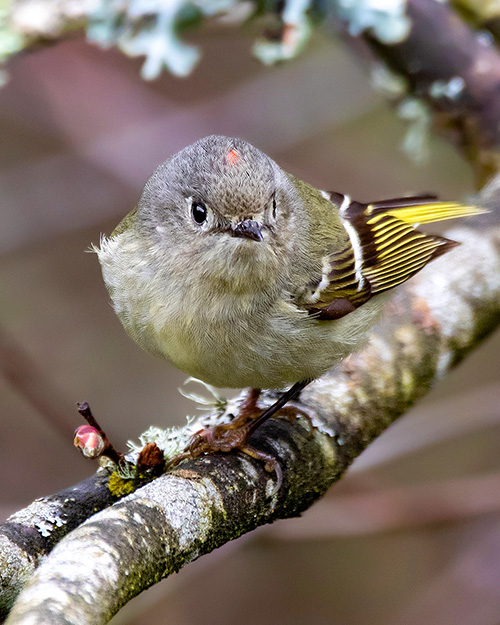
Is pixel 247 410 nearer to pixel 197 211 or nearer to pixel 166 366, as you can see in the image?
pixel 197 211

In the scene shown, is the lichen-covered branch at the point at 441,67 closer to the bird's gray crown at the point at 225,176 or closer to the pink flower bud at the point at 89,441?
the bird's gray crown at the point at 225,176

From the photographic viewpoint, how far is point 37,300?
18.2 feet

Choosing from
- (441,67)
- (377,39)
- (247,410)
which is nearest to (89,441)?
(247,410)

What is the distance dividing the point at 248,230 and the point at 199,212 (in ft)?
0.71

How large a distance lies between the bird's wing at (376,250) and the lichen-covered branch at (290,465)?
7.3 inches

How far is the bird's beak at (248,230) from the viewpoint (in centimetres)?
235

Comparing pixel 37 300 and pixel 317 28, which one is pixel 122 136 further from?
pixel 317 28

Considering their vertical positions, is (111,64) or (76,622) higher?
(111,64)

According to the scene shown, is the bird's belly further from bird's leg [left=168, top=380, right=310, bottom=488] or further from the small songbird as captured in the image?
bird's leg [left=168, top=380, right=310, bottom=488]

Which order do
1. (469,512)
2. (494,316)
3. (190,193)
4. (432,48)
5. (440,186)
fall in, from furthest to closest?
(440,186) → (469,512) → (432,48) → (494,316) → (190,193)

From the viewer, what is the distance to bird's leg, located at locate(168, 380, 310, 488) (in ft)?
7.77

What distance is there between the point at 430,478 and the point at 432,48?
3322 mm

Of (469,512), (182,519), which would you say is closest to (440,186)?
(469,512)

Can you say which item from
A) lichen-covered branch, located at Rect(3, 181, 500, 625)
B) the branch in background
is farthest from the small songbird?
the branch in background
